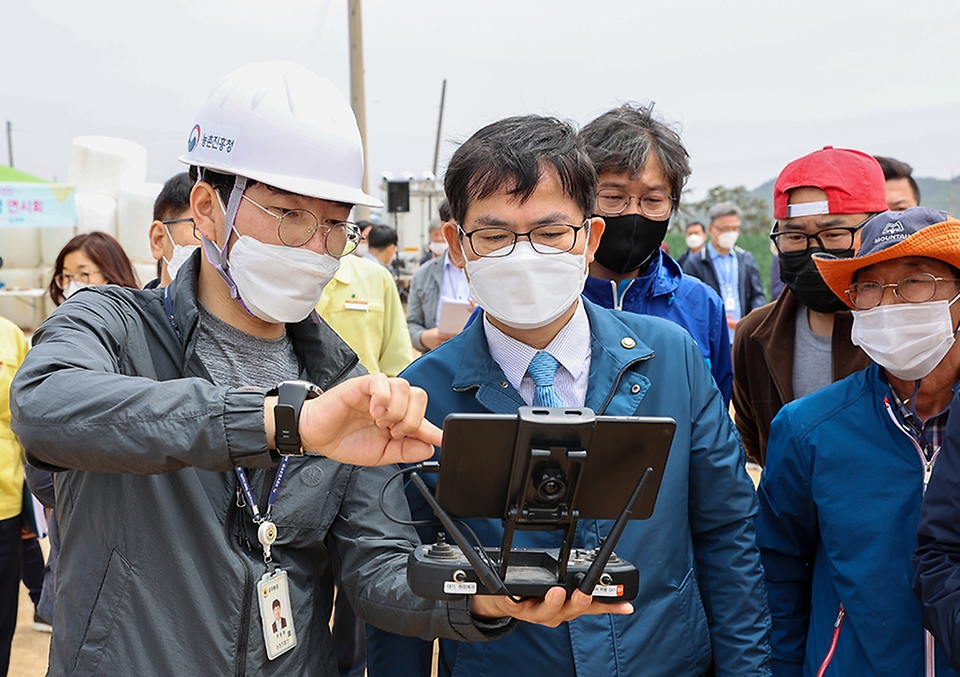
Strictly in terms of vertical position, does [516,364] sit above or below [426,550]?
above

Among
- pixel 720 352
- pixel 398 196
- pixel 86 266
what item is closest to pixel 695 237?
pixel 398 196

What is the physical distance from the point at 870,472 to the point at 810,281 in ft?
2.99

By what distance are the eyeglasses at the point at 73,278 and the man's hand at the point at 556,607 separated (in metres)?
3.61

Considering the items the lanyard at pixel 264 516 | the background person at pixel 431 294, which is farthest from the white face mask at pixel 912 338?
the background person at pixel 431 294

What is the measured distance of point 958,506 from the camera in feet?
5.79

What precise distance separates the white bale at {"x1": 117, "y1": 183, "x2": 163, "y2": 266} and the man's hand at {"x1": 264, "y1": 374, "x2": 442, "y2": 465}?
47.9 feet

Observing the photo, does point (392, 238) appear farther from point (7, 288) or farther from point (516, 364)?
point (7, 288)

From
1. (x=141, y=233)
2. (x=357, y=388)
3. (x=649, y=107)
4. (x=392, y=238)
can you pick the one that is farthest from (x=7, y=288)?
(x=357, y=388)

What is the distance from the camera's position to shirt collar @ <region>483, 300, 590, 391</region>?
1.94 m

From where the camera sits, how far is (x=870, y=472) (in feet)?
6.72

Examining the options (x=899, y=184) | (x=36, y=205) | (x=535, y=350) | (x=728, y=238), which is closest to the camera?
(x=535, y=350)

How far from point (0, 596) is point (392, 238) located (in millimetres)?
6557

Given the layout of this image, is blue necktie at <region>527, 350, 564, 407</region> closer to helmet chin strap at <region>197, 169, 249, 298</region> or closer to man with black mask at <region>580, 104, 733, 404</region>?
helmet chin strap at <region>197, 169, 249, 298</region>

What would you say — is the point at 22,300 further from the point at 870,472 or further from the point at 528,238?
the point at 870,472
